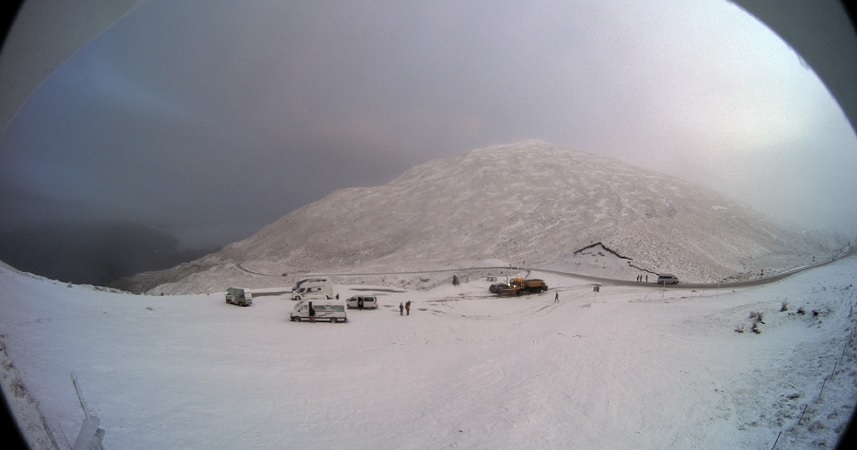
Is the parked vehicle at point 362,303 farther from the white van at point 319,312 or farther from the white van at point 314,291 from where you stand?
the white van at point 319,312

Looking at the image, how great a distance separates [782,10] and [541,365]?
1261 cm

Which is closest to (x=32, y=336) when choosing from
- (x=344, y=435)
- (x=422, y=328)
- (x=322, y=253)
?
(x=344, y=435)

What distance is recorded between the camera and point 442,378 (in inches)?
519

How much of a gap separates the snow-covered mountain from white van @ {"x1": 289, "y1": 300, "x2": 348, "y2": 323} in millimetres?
28394

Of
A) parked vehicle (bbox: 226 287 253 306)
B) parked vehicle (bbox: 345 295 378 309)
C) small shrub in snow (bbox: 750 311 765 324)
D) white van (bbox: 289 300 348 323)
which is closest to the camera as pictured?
small shrub in snow (bbox: 750 311 765 324)

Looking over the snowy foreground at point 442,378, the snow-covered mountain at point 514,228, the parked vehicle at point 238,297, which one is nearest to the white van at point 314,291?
the parked vehicle at point 238,297

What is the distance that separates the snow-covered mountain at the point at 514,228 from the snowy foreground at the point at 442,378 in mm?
31645

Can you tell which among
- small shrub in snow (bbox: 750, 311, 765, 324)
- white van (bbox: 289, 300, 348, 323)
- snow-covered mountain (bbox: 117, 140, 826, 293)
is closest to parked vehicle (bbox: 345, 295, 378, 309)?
white van (bbox: 289, 300, 348, 323)

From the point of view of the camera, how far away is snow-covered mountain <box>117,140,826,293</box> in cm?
4997

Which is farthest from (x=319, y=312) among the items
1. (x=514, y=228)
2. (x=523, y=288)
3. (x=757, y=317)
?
(x=514, y=228)

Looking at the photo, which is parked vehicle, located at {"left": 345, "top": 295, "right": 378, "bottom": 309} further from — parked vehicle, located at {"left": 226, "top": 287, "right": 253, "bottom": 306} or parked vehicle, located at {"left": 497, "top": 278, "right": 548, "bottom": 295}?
parked vehicle, located at {"left": 497, "top": 278, "right": 548, "bottom": 295}

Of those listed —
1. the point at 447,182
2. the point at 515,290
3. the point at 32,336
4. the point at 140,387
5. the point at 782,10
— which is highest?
the point at 447,182

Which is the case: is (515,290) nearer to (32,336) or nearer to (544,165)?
(32,336)

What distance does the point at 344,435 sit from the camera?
8602mm
